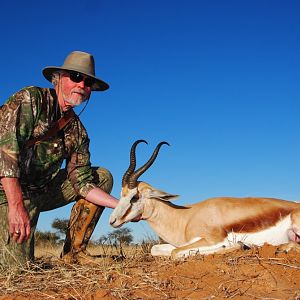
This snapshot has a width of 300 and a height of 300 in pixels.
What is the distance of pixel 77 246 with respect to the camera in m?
5.73

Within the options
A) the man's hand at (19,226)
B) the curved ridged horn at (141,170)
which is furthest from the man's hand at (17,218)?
the curved ridged horn at (141,170)

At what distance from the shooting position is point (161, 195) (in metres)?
6.91

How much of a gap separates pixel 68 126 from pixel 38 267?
1916 mm

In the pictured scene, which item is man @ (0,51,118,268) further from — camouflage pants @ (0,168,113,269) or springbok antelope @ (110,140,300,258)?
springbok antelope @ (110,140,300,258)

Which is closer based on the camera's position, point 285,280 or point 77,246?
point 285,280

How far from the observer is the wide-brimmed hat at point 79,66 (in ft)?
17.1

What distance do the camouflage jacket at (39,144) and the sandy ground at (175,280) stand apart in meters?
1.09

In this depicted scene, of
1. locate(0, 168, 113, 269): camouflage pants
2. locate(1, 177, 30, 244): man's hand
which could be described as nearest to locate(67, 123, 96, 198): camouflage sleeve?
locate(0, 168, 113, 269): camouflage pants

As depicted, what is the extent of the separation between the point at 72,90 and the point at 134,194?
2.28m

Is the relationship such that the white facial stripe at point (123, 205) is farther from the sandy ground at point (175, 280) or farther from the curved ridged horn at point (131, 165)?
the sandy ground at point (175, 280)

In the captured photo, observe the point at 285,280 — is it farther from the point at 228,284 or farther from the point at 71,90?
the point at 71,90

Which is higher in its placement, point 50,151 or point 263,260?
point 50,151

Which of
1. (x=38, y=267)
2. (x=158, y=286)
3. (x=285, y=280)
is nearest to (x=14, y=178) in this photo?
(x=38, y=267)

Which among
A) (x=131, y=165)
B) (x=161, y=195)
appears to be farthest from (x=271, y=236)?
(x=131, y=165)
